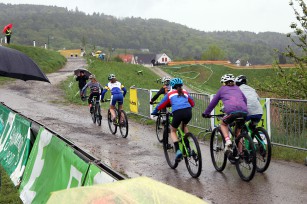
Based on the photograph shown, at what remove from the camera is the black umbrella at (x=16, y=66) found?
5973 millimetres

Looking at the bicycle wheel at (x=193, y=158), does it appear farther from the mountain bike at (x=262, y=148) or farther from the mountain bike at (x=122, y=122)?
the mountain bike at (x=122, y=122)

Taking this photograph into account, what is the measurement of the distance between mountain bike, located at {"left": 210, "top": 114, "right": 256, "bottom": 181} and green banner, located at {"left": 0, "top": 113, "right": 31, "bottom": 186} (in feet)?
12.2

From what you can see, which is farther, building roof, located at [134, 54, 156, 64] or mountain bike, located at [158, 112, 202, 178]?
building roof, located at [134, 54, 156, 64]

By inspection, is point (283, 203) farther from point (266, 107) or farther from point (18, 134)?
point (18, 134)

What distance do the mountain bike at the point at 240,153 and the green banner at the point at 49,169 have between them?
11.3 ft

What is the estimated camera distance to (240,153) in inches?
279

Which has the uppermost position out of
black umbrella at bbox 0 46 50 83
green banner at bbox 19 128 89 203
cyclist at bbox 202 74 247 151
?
black umbrella at bbox 0 46 50 83

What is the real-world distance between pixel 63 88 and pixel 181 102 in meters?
21.2

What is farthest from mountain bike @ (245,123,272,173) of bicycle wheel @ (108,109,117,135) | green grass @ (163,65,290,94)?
green grass @ (163,65,290,94)

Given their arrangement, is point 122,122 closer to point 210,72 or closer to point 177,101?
point 177,101

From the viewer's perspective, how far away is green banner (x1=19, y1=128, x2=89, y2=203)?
4.29 m

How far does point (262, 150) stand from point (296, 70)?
6.56 m

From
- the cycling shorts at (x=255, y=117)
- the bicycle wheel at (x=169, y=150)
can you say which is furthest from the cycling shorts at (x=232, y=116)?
the bicycle wheel at (x=169, y=150)

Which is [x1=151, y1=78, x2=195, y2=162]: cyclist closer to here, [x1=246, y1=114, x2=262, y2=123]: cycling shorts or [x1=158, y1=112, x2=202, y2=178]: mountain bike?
[x1=158, y1=112, x2=202, y2=178]: mountain bike
